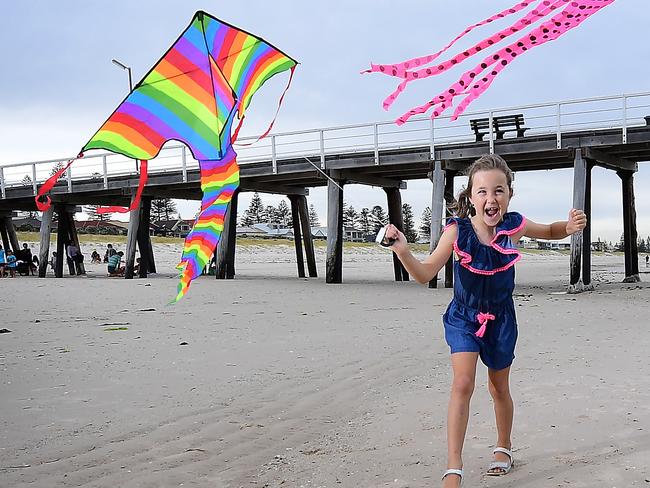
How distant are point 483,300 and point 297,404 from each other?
88.8 inches

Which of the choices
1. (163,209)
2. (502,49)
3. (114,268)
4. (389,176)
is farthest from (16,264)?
(163,209)

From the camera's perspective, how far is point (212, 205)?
197 inches

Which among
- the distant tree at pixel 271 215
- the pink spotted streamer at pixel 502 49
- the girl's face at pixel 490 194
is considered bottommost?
the girl's face at pixel 490 194

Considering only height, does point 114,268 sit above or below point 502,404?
below

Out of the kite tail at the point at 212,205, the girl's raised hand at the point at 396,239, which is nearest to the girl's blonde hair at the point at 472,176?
the girl's raised hand at the point at 396,239

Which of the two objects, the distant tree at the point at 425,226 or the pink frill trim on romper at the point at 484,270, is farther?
the distant tree at the point at 425,226

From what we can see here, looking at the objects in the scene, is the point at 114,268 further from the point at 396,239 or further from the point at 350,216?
the point at 350,216

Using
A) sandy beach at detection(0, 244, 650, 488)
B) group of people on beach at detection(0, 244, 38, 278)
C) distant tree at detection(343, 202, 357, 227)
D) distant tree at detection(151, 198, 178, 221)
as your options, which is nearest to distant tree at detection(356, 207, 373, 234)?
distant tree at detection(343, 202, 357, 227)

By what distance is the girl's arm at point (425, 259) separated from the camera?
10.6 ft

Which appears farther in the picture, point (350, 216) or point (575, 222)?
point (350, 216)

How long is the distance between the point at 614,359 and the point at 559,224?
11.1 feet

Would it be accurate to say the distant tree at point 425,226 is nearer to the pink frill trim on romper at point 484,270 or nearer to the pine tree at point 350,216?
the pine tree at point 350,216

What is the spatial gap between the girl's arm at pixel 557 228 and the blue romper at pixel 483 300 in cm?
25

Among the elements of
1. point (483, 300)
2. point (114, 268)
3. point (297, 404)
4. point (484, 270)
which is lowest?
point (297, 404)
